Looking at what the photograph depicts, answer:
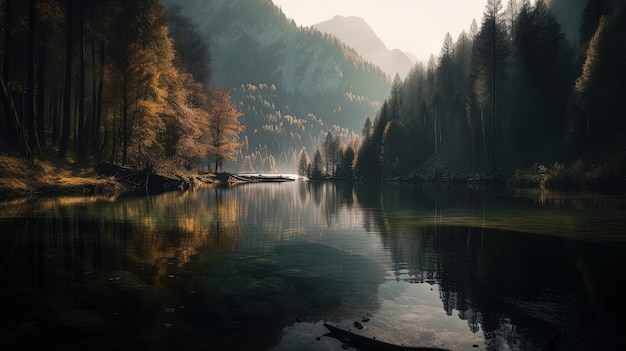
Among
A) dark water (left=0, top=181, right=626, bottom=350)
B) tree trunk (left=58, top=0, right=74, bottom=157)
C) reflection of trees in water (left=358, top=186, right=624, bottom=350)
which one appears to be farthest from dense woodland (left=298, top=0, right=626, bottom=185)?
tree trunk (left=58, top=0, right=74, bottom=157)

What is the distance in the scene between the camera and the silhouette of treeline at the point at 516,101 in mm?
43281

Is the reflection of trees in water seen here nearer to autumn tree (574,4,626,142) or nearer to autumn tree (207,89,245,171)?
autumn tree (574,4,626,142)

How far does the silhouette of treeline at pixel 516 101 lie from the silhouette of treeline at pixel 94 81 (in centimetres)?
4390

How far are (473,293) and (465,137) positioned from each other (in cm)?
7666

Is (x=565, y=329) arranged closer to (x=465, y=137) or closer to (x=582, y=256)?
(x=582, y=256)

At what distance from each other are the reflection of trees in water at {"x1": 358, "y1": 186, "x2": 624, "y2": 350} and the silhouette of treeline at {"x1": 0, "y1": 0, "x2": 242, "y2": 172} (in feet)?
98.1

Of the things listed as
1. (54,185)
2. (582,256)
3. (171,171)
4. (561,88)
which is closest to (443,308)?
(582,256)

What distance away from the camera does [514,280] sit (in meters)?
8.61

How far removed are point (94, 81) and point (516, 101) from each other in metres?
60.7

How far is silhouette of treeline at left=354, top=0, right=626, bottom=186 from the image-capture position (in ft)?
142

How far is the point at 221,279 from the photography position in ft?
28.7

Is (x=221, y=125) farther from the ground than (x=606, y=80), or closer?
Result: closer

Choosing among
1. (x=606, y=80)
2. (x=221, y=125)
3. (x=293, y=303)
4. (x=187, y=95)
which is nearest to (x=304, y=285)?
(x=293, y=303)

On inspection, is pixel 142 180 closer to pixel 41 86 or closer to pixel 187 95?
pixel 41 86
